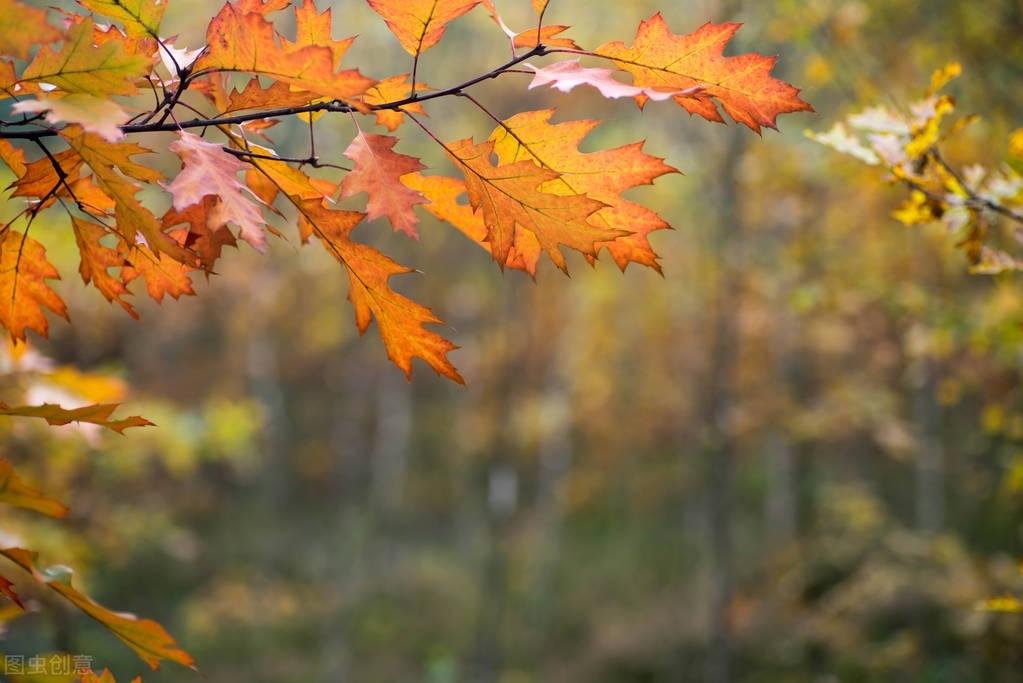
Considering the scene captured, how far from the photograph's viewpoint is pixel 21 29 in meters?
0.69

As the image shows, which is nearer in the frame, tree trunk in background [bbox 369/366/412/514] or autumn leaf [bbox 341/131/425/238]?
autumn leaf [bbox 341/131/425/238]

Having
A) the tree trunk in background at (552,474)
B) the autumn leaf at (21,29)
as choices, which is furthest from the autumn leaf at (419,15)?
the tree trunk in background at (552,474)

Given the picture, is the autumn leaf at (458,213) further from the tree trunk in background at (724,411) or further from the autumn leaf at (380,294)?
the tree trunk in background at (724,411)

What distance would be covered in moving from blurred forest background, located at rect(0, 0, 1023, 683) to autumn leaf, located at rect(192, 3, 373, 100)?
1.17 m

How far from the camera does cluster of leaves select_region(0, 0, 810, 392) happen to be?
0.77 meters

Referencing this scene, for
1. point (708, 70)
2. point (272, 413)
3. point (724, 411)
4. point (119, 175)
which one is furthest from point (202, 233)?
point (272, 413)

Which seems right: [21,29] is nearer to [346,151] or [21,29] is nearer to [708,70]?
[346,151]

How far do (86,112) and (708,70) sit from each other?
602 millimetres

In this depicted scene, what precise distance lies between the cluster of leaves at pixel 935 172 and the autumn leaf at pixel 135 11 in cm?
97

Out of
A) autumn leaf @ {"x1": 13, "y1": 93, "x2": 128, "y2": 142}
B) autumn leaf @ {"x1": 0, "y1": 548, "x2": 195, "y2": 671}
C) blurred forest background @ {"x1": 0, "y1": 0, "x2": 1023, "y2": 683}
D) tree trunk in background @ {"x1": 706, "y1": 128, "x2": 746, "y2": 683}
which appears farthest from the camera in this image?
tree trunk in background @ {"x1": 706, "y1": 128, "x2": 746, "y2": 683}

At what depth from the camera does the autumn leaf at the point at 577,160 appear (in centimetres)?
90

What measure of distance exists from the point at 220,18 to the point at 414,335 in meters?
0.38

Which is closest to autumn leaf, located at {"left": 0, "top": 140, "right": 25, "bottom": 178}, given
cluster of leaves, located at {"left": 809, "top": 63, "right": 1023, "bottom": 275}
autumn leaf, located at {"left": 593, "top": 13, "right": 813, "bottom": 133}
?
autumn leaf, located at {"left": 593, "top": 13, "right": 813, "bottom": 133}

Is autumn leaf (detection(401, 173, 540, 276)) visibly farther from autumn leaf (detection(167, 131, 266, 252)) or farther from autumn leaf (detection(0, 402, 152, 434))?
autumn leaf (detection(0, 402, 152, 434))
